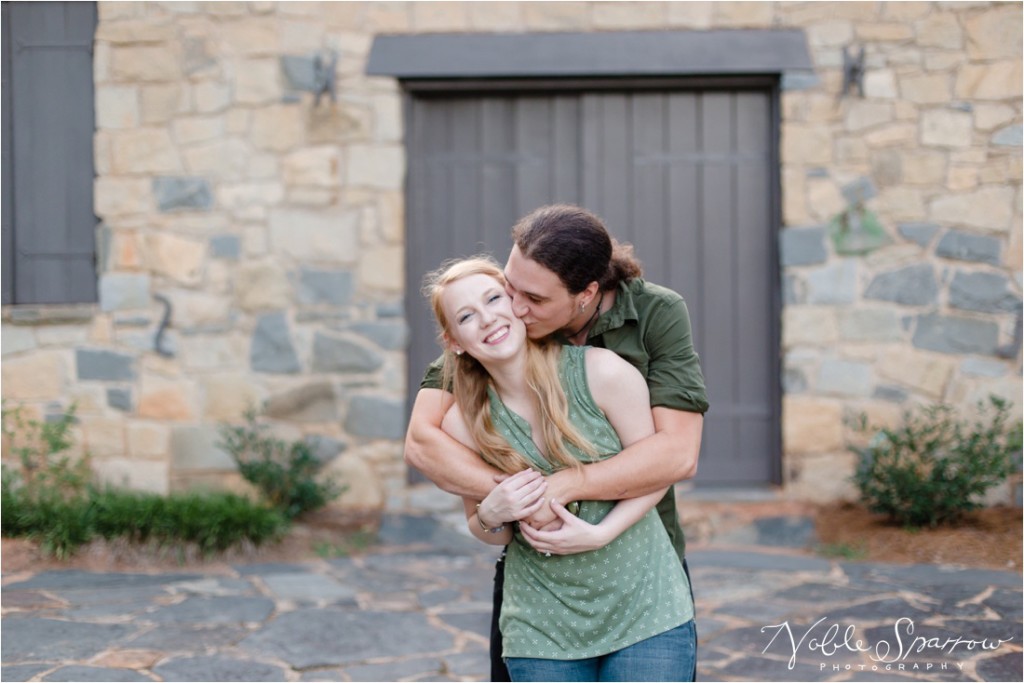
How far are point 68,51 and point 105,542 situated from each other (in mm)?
2714

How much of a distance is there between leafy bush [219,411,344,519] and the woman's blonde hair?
321 cm

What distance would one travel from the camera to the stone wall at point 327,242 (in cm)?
521

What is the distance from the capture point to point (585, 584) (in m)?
2.03

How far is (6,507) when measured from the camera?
489 cm

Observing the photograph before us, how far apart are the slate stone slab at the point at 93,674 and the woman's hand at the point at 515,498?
5.98 feet

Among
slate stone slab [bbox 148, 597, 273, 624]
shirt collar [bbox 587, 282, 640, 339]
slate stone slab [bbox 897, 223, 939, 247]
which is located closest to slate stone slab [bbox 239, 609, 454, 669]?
slate stone slab [bbox 148, 597, 273, 624]

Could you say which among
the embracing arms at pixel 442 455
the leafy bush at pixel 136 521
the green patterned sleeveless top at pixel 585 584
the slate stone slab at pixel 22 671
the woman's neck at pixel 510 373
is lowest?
the slate stone slab at pixel 22 671

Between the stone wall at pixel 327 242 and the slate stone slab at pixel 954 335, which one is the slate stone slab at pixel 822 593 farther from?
the slate stone slab at pixel 954 335

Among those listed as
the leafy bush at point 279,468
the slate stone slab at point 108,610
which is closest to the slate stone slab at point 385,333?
the leafy bush at point 279,468

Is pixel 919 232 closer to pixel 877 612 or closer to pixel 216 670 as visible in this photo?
pixel 877 612

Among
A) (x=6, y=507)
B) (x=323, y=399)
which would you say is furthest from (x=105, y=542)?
(x=323, y=399)

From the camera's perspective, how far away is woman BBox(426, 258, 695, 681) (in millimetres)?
2008

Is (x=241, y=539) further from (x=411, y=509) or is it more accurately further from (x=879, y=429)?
(x=879, y=429)

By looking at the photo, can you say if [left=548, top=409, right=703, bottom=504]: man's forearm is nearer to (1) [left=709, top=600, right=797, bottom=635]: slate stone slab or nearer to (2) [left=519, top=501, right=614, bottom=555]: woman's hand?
(2) [left=519, top=501, right=614, bottom=555]: woman's hand
